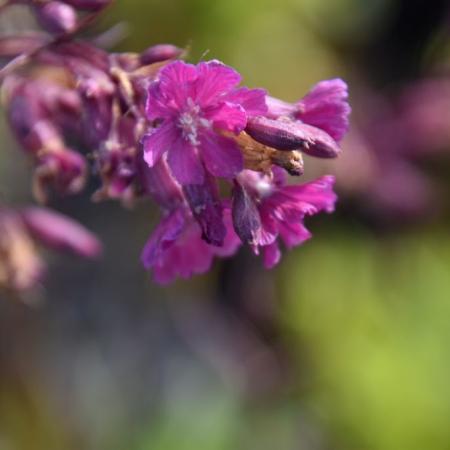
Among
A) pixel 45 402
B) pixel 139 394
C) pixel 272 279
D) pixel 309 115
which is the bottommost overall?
pixel 139 394

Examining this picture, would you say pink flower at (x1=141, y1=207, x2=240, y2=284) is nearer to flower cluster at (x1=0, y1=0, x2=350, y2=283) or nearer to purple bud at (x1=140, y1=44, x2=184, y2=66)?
flower cluster at (x1=0, y1=0, x2=350, y2=283)

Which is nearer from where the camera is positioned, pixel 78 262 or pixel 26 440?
pixel 26 440

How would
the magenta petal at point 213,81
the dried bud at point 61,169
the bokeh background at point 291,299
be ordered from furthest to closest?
the bokeh background at point 291,299 → the dried bud at point 61,169 → the magenta petal at point 213,81

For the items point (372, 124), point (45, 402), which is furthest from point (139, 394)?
point (372, 124)

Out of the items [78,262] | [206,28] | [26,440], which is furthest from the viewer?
[78,262]

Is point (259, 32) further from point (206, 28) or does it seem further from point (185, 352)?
point (185, 352)

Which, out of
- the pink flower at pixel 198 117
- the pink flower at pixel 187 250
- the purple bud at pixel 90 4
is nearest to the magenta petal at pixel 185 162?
the pink flower at pixel 198 117

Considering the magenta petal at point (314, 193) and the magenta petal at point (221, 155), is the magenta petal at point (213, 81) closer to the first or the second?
the magenta petal at point (221, 155)
